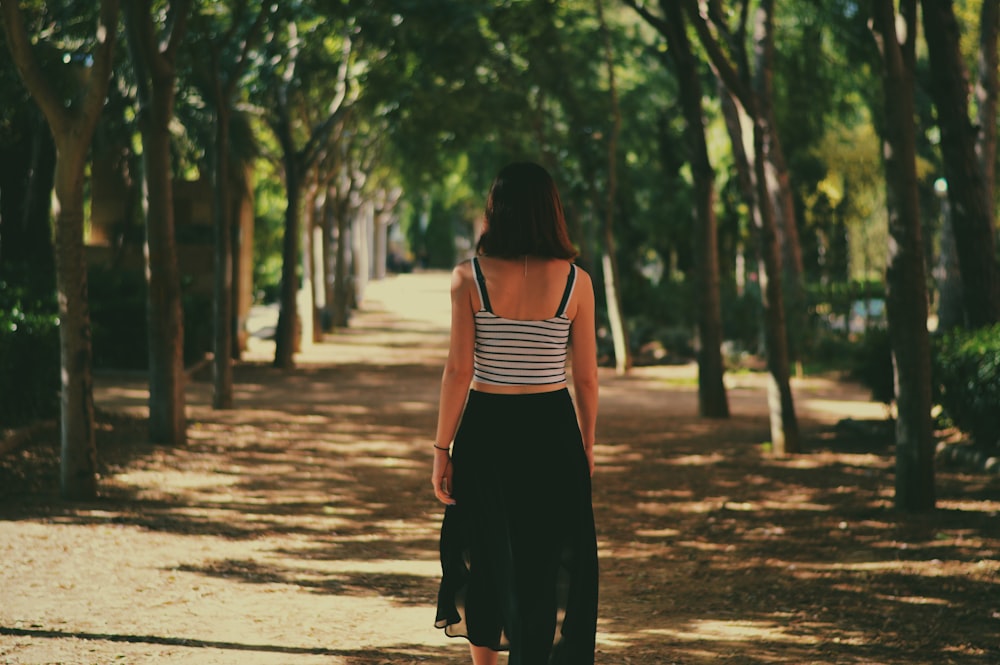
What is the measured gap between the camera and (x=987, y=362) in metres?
10.4

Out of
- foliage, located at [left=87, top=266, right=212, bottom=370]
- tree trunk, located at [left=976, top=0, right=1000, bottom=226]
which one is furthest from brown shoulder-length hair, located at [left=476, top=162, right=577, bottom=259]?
foliage, located at [left=87, top=266, right=212, bottom=370]

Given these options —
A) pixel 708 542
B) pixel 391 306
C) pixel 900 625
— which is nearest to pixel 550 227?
pixel 900 625

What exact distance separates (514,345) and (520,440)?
0.33m

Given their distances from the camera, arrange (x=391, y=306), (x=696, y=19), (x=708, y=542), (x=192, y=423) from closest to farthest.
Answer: (x=708, y=542) < (x=696, y=19) < (x=192, y=423) < (x=391, y=306)

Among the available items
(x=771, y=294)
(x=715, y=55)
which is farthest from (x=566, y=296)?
(x=771, y=294)

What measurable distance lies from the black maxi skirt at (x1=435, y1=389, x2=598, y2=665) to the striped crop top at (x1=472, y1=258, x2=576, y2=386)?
0.23 feet

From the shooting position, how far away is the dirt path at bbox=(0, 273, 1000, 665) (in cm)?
588

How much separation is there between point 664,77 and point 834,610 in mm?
24447

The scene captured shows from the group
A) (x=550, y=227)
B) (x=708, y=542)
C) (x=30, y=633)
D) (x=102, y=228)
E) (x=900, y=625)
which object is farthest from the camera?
(x=102, y=228)

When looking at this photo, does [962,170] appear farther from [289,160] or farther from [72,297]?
[289,160]

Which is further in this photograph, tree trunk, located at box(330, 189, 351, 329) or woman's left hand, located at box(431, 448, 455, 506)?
tree trunk, located at box(330, 189, 351, 329)

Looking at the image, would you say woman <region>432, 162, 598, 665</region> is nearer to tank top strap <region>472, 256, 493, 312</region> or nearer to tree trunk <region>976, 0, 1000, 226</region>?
tank top strap <region>472, 256, 493, 312</region>

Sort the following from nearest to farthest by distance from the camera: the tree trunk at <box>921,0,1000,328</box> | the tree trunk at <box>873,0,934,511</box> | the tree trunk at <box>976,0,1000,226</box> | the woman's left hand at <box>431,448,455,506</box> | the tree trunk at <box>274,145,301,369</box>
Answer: the woman's left hand at <box>431,448,455,506</box> → the tree trunk at <box>873,0,934,511</box> → the tree trunk at <box>921,0,1000,328</box> → the tree trunk at <box>976,0,1000,226</box> → the tree trunk at <box>274,145,301,369</box>

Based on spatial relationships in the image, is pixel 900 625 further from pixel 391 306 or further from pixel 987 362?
pixel 391 306
